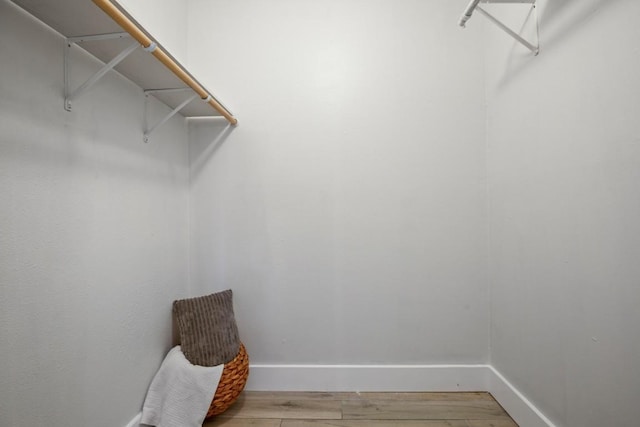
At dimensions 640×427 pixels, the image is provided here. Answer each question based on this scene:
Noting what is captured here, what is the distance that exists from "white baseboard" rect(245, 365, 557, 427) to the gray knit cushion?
321 mm

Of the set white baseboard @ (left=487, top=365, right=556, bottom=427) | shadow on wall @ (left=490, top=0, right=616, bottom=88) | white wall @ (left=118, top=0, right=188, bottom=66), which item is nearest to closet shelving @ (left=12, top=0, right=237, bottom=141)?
white wall @ (left=118, top=0, right=188, bottom=66)

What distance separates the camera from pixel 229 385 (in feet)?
4.16

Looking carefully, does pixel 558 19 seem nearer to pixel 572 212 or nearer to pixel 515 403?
pixel 572 212

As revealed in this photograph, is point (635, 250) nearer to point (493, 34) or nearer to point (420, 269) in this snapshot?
point (420, 269)

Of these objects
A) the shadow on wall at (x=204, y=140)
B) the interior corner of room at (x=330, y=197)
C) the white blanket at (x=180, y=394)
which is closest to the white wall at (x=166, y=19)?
the interior corner of room at (x=330, y=197)

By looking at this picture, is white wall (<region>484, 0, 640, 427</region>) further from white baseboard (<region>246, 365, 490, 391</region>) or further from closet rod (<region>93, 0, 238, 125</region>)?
closet rod (<region>93, 0, 238, 125</region>)

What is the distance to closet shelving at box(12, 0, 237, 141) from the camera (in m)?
0.72

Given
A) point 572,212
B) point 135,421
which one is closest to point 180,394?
point 135,421

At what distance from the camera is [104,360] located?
985 millimetres

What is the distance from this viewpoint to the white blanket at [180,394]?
3.81ft

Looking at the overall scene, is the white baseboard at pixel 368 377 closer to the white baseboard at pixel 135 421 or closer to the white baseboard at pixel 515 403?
the white baseboard at pixel 515 403

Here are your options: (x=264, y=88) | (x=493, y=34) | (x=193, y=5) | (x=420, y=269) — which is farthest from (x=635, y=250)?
(x=193, y=5)

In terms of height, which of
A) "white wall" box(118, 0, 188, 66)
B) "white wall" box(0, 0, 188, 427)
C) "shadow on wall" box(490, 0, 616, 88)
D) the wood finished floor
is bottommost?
the wood finished floor

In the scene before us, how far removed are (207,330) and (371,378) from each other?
2.98 ft
